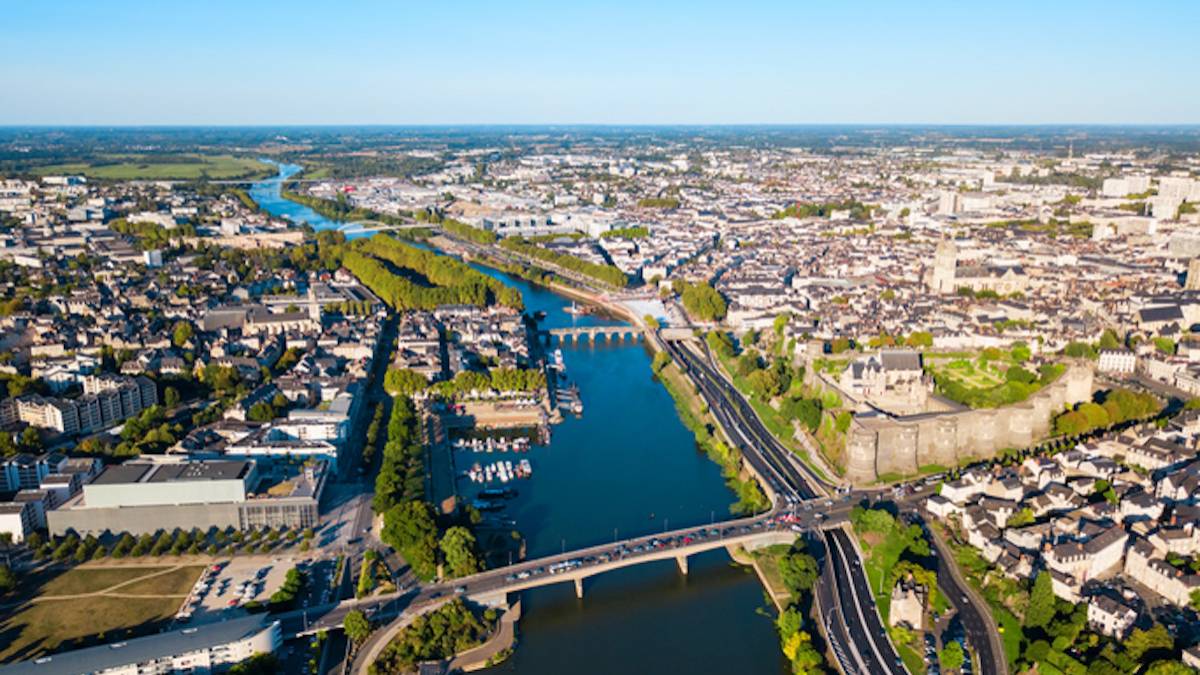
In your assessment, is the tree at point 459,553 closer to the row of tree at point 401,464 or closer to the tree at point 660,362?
the row of tree at point 401,464

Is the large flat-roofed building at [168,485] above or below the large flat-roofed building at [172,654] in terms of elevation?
above

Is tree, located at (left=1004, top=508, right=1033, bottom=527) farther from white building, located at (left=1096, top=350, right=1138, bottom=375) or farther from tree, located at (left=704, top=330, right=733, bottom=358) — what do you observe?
tree, located at (left=704, top=330, right=733, bottom=358)

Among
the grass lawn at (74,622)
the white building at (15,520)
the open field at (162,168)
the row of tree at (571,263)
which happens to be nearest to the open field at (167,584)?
the grass lawn at (74,622)

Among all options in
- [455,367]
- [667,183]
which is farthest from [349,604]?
[667,183]

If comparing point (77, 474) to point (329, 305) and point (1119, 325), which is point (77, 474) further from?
point (1119, 325)

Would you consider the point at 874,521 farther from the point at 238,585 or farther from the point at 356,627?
the point at 238,585
